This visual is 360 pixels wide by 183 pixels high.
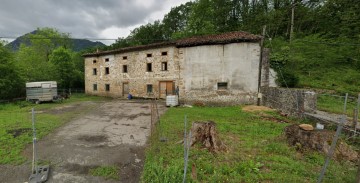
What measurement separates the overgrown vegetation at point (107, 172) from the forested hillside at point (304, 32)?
13099mm

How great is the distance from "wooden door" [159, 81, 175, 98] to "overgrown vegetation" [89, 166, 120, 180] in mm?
12940

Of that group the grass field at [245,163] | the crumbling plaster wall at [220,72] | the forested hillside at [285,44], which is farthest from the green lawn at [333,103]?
the grass field at [245,163]

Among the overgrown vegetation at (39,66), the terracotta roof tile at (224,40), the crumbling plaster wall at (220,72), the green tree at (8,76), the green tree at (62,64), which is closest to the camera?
the terracotta roof tile at (224,40)

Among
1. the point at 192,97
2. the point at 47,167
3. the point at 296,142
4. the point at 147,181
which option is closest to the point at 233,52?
the point at 192,97

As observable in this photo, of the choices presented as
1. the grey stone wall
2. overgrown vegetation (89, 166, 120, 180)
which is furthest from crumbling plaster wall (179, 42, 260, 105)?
overgrown vegetation (89, 166, 120, 180)

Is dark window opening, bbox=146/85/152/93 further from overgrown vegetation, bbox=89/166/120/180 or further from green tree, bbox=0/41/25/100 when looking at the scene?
overgrown vegetation, bbox=89/166/120/180

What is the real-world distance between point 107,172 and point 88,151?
68.9 inches

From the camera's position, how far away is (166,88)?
1800cm

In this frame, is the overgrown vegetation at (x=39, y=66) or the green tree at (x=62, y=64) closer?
the overgrown vegetation at (x=39, y=66)

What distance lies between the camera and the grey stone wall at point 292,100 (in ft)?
30.3

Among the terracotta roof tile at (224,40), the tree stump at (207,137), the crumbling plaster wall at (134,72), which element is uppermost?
the terracotta roof tile at (224,40)

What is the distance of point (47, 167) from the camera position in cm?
462

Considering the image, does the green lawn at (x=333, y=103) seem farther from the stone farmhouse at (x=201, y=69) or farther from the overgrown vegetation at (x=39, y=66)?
the overgrown vegetation at (x=39, y=66)

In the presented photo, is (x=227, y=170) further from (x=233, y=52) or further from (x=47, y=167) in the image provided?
(x=233, y=52)
